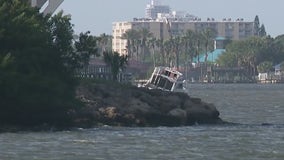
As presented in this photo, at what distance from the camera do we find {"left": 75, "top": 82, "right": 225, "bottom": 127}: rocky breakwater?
6378 cm

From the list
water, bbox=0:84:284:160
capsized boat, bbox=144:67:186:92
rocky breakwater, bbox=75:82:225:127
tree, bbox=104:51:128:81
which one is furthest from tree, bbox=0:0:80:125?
capsized boat, bbox=144:67:186:92

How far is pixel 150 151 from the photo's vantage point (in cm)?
4631

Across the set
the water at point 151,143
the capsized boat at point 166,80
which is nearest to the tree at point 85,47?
the water at point 151,143

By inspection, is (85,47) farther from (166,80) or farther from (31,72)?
(166,80)

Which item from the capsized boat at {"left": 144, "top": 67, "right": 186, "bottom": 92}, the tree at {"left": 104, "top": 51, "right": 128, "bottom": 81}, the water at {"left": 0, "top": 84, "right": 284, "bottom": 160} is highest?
the tree at {"left": 104, "top": 51, "right": 128, "bottom": 81}

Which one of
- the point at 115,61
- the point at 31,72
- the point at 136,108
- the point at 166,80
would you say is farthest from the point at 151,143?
the point at 166,80

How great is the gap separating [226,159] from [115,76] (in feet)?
166

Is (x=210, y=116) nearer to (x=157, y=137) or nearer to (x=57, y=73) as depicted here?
(x=57, y=73)

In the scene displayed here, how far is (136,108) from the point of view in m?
65.4

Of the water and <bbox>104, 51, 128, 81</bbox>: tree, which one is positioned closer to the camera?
the water

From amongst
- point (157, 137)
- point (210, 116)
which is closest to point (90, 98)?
point (210, 116)

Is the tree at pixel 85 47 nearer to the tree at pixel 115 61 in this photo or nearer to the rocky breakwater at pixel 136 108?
the rocky breakwater at pixel 136 108

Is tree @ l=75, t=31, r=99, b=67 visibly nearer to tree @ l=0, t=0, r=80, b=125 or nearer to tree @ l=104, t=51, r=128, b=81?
tree @ l=0, t=0, r=80, b=125

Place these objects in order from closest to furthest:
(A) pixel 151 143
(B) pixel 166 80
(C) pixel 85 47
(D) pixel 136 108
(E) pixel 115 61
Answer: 1. (A) pixel 151 143
2. (D) pixel 136 108
3. (C) pixel 85 47
4. (E) pixel 115 61
5. (B) pixel 166 80
